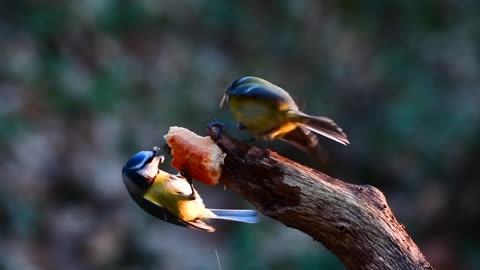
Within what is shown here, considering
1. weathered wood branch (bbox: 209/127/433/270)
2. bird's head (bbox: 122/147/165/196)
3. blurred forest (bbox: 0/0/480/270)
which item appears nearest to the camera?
weathered wood branch (bbox: 209/127/433/270)

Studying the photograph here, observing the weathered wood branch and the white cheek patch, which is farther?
the white cheek patch

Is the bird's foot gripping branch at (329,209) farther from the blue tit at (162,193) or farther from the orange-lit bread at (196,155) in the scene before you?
the blue tit at (162,193)

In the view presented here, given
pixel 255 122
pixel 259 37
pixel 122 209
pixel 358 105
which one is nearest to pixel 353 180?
pixel 358 105

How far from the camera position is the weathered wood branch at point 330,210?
124 centimetres

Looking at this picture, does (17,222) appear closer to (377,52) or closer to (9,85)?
(9,85)

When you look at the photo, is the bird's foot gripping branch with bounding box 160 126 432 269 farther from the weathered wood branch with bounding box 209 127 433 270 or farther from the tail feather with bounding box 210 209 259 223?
the tail feather with bounding box 210 209 259 223

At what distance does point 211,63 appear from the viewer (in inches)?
159

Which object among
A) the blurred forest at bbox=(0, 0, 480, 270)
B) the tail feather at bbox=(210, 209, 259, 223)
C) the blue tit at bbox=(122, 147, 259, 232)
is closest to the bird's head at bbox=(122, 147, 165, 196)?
the blue tit at bbox=(122, 147, 259, 232)

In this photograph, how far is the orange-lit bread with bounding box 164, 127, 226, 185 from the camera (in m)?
1.28

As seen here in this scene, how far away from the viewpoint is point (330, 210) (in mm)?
1234

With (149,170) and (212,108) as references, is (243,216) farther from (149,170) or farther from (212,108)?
(212,108)

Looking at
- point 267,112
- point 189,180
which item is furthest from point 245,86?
point 189,180

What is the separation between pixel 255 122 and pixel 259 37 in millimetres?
2667

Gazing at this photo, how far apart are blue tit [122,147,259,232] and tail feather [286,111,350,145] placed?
178 mm
